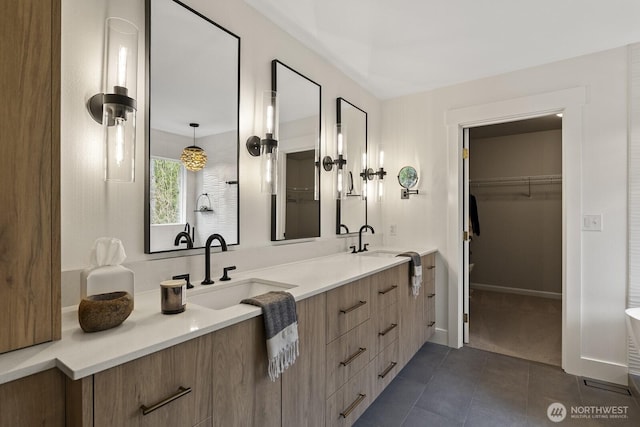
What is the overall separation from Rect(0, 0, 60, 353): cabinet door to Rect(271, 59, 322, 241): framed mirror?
50.2 inches

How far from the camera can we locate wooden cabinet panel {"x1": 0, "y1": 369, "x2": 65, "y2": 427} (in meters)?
0.73

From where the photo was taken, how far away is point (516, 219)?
189 inches

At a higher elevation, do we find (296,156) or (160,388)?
(296,156)

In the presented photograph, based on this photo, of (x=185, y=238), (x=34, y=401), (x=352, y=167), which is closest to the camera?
(x=34, y=401)

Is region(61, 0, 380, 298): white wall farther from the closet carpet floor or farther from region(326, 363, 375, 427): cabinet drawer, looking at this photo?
the closet carpet floor

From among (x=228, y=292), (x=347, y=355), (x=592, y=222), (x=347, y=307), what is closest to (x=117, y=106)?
(x=228, y=292)

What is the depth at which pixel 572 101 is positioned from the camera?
8.24 feet

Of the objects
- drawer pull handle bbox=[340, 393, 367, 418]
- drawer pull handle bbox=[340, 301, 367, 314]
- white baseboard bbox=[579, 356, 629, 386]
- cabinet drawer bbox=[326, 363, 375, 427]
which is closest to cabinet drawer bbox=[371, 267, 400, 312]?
drawer pull handle bbox=[340, 301, 367, 314]

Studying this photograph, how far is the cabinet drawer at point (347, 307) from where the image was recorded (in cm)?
157

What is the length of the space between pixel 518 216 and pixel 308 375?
4593 mm

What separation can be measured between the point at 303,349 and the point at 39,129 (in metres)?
1.19

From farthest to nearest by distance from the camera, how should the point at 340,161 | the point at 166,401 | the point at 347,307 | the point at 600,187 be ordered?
the point at 340,161, the point at 600,187, the point at 347,307, the point at 166,401

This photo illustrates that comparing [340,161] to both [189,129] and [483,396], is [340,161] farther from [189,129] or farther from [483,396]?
[483,396]

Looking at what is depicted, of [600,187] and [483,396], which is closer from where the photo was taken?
[483,396]
